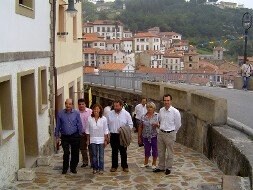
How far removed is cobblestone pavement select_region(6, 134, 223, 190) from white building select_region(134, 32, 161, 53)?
13294 cm

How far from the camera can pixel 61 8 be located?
13.0 meters

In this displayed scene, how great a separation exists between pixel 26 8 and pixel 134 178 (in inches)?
163

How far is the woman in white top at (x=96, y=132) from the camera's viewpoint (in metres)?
7.57

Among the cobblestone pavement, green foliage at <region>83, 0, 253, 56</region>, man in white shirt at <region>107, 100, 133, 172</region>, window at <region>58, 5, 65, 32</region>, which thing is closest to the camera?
the cobblestone pavement

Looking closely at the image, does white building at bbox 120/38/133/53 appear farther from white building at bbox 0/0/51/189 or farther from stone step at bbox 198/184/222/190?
stone step at bbox 198/184/222/190

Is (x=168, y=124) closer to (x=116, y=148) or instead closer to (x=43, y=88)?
(x=116, y=148)

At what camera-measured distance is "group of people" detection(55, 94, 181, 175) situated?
24.8 feet

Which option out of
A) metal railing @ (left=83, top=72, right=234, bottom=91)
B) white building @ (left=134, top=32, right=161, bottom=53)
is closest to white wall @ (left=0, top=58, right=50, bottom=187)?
metal railing @ (left=83, top=72, right=234, bottom=91)

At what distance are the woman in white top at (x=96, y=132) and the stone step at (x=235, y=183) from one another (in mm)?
2715

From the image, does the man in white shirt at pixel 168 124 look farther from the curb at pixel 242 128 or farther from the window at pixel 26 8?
→ the window at pixel 26 8

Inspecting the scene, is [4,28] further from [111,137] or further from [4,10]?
[111,137]

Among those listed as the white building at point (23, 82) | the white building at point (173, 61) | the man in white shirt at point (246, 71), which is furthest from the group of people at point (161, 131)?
the white building at point (173, 61)

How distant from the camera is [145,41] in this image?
142625 mm

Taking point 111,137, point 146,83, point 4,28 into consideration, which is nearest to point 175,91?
point 146,83
